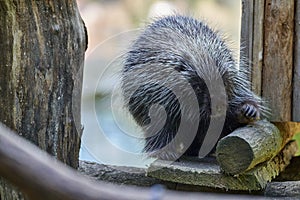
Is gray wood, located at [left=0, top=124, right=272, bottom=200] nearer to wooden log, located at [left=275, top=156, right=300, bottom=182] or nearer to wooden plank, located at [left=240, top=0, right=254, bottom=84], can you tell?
wooden plank, located at [left=240, top=0, right=254, bottom=84]

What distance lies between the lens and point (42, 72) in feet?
4.68

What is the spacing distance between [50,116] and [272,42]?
2.74 ft

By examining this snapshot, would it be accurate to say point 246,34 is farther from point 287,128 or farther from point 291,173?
point 291,173

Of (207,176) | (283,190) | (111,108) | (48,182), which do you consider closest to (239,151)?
(207,176)

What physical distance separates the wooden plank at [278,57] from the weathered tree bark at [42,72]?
2.25 ft

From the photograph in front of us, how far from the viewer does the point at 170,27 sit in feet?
6.19

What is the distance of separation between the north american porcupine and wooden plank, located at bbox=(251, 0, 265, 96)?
8 cm

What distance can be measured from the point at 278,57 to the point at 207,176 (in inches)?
21.0

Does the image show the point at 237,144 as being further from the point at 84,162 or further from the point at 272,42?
the point at 84,162

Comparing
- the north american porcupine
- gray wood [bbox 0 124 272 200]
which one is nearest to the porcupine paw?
the north american porcupine

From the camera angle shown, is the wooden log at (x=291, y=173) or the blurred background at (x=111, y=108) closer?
the blurred background at (x=111, y=108)

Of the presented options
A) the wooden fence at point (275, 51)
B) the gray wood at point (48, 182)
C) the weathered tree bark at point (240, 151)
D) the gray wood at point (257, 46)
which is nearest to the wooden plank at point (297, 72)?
the wooden fence at point (275, 51)

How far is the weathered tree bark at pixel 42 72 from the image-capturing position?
54.2 inches

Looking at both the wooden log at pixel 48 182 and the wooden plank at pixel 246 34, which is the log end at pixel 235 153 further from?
the wooden log at pixel 48 182
